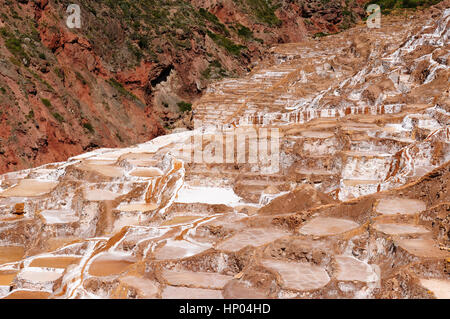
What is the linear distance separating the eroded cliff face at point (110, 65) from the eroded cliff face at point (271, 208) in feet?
21.3

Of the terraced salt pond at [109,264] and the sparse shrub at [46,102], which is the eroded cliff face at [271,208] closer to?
the terraced salt pond at [109,264]

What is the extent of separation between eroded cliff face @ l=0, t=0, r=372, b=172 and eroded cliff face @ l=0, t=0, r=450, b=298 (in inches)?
256

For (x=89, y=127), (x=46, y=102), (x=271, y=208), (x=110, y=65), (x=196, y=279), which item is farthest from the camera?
(x=110, y=65)

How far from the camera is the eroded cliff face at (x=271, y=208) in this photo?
812 cm

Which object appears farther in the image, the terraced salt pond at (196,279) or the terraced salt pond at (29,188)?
the terraced salt pond at (29,188)

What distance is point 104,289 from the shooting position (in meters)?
8.54

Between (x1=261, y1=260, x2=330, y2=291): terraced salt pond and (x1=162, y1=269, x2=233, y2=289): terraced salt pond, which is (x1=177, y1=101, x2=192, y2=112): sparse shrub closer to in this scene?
(x1=162, y1=269, x2=233, y2=289): terraced salt pond

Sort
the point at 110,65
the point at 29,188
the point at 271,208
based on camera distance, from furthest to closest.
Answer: the point at 110,65 → the point at 29,188 → the point at 271,208

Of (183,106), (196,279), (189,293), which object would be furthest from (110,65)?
(189,293)

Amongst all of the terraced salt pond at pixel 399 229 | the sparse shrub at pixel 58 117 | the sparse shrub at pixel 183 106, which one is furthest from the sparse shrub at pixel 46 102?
the terraced salt pond at pixel 399 229

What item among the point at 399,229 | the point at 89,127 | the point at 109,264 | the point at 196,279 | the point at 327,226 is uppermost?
the point at 399,229

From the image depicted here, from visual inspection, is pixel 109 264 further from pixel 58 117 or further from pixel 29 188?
pixel 58 117

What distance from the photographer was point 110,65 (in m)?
35.2

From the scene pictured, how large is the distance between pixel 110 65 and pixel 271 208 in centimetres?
2616
